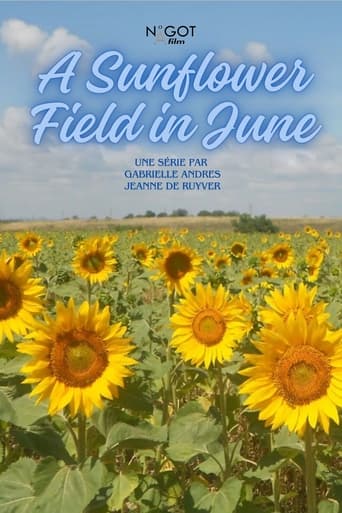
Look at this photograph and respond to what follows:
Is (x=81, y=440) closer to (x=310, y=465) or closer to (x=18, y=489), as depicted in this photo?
(x=18, y=489)

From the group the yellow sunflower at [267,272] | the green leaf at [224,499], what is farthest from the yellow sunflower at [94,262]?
the green leaf at [224,499]

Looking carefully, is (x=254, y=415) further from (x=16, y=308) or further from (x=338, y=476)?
(x=16, y=308)

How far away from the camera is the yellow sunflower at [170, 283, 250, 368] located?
294 cm

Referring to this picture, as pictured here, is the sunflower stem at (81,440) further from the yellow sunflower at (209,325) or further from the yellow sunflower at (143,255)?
the yellow sunflower at (143,255)

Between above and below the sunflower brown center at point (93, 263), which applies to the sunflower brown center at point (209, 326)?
below

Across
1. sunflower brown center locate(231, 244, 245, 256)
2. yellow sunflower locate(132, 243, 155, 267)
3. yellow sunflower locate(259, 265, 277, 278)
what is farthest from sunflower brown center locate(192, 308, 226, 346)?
sunflower brown center locate(231, 244, 245, 256)

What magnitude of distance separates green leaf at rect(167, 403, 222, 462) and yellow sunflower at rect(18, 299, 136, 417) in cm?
60

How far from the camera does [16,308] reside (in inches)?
107

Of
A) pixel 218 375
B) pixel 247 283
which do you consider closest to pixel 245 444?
pixel 218 375

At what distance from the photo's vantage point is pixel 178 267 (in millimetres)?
5227

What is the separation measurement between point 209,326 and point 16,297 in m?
0.90

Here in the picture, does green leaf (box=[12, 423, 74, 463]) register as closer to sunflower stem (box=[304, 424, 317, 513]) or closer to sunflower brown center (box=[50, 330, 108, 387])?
sunflower brown center (box=[50, 330, 108, 387])

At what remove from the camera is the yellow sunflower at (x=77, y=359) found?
2.15 meters

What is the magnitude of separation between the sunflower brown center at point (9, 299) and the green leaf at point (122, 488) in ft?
2.61
